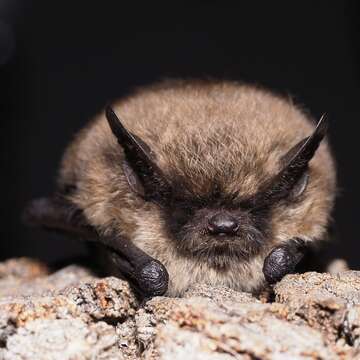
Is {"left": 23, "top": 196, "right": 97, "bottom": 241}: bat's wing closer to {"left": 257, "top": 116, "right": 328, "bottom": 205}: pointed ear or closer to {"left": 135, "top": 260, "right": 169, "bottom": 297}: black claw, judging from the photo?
{"left": 135, "top": 260, "right": 169, "bottom": 297}: black claw

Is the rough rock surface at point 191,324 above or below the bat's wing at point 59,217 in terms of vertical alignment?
above

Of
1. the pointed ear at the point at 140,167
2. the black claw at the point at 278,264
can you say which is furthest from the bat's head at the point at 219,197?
the black claw at the point at 278,264

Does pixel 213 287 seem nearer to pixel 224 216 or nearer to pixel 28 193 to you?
pixel 224 216

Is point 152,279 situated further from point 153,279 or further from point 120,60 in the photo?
point 120,60

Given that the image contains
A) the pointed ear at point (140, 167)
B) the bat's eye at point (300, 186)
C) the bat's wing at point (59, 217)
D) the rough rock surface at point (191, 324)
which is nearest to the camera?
the rough rock surface at point (191, 324)

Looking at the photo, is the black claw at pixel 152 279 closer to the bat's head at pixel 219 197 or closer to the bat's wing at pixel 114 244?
the bat's wing at pixel 114 244

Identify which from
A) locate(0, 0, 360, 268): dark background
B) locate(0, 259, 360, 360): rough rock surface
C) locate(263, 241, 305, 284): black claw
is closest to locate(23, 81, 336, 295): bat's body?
locate(263, 241, 305, 284): black claw

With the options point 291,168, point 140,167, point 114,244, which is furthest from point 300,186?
point 114,244

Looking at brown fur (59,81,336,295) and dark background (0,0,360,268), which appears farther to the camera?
dark background (0,0,360,268)
